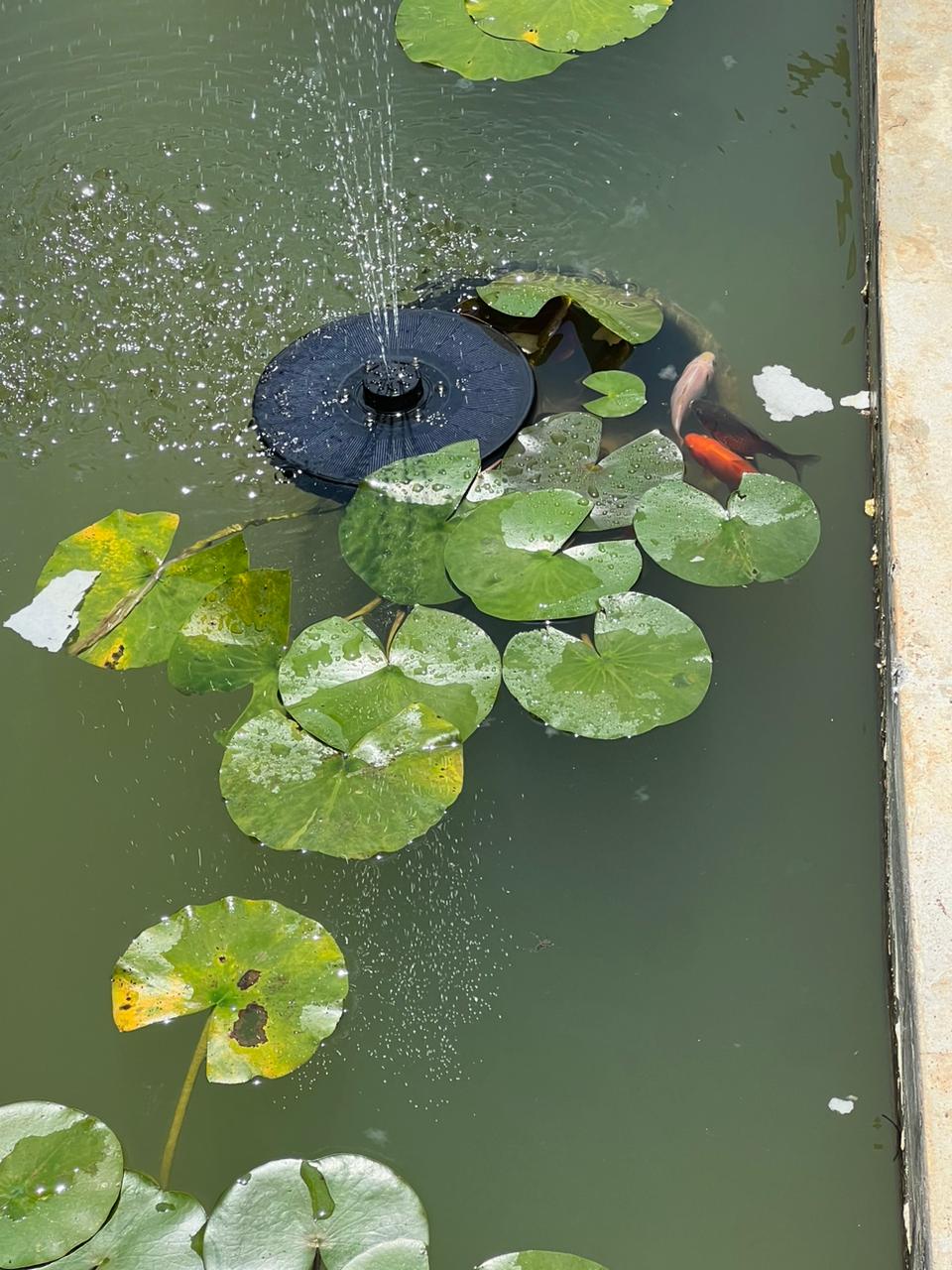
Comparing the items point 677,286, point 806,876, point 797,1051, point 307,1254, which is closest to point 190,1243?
point 307,1254

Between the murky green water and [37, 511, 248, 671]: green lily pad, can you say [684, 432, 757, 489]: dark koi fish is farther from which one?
[37, 511, 248, 671]: green lily pad

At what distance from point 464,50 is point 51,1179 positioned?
3056 mm

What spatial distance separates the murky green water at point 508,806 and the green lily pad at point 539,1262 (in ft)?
0.21

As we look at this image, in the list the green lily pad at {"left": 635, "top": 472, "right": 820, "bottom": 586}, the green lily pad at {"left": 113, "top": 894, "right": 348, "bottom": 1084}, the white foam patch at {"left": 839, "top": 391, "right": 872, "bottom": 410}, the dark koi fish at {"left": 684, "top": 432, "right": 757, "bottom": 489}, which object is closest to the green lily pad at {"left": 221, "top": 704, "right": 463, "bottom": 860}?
the green lily pad at {"left": 113, "top": 894, "right": 348, "bottom": 1084}

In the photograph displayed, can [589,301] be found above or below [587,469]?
above

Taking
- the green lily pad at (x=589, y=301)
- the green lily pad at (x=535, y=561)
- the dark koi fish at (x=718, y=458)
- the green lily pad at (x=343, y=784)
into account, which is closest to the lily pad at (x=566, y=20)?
the green lily pad at (x=589, y=301)

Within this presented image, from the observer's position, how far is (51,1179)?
1679 mm

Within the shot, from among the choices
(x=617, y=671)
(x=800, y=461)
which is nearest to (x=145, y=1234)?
(x=617, y=671)

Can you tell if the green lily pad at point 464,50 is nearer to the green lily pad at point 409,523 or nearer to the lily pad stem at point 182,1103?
the green lily pad at point 409,523

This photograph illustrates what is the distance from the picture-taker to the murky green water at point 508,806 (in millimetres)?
1791

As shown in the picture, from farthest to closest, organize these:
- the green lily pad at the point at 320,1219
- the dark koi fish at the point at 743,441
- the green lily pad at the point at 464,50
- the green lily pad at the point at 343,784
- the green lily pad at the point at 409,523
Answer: the green lily pad at the point at 464,50
the dark koi fish at the point at 743,441
the green lily pad at the point at 409,523
the green lily pad at the point at 343,784
the green lily pad at the point at 320,1219

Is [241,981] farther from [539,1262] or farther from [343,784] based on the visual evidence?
[539,1262]

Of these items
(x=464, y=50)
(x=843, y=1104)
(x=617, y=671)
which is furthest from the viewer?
(x=464, y=50)

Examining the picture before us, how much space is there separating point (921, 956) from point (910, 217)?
181 centimetres
